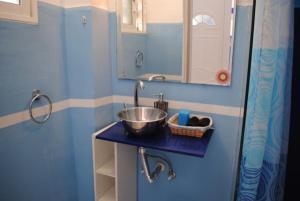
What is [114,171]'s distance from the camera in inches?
59.5

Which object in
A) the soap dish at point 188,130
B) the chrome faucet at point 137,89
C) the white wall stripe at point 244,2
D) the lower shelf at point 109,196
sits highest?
the white wall stripe at point 244,2

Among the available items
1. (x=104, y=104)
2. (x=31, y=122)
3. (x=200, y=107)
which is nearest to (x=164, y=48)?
(x=200, y=107)

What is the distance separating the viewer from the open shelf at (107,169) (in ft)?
4.93

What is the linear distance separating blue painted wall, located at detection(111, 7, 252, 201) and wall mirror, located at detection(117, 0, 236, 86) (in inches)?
1.8

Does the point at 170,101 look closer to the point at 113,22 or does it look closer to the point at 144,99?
the point at 144,99

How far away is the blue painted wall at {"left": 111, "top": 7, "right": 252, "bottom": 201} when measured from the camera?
131 centimetres

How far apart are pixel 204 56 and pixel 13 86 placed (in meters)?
1.09

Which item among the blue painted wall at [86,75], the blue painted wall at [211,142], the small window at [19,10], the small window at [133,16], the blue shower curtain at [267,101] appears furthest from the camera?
the small window at [133,16]

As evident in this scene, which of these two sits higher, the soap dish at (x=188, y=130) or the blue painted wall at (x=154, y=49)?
the blue painted wall at (x=154, y=49)

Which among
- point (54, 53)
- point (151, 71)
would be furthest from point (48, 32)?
point (151, 71)

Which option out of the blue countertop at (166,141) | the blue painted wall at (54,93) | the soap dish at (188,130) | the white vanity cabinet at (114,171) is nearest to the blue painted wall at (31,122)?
the blue painted wall at (54,93)

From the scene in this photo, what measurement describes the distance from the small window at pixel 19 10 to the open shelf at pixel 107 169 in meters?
1.00

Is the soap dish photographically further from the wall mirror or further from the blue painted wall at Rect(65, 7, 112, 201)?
the blue painted wall at Rect(65, 7, 112, 201)

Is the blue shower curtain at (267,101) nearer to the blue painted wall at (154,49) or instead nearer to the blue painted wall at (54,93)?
the blue painted wall at (154,49)
